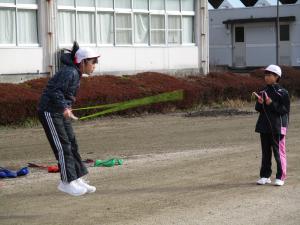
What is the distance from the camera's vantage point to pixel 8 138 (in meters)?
16.0

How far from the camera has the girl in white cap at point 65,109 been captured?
7.86m

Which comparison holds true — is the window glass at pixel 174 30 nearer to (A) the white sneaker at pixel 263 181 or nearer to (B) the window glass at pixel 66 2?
(B) the window glass at pixel 66 2

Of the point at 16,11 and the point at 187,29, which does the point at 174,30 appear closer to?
the point at 187,29

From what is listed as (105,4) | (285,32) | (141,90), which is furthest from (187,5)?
(285,32)

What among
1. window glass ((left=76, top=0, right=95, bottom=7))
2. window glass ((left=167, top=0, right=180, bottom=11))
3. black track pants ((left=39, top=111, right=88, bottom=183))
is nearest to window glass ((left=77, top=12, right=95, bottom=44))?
window glass ((left=76, top=0, right=95, bottom=7))

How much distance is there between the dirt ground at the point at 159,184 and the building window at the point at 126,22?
29.0 ft

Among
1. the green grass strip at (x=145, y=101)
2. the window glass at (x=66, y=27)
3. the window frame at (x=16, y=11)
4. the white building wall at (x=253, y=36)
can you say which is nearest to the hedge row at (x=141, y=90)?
the green grass strip at (x=145, y=101)

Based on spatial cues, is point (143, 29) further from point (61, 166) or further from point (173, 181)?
point (61, 166)

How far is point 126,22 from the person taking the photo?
26.7m

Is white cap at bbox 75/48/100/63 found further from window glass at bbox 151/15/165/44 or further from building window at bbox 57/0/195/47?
window glass at bbox 151/15/165/44

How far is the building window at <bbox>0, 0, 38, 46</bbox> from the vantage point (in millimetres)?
22297

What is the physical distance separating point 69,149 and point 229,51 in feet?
135

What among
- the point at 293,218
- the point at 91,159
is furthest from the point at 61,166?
the point at 91,159

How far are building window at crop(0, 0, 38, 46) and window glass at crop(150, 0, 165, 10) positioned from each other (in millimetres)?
6197
